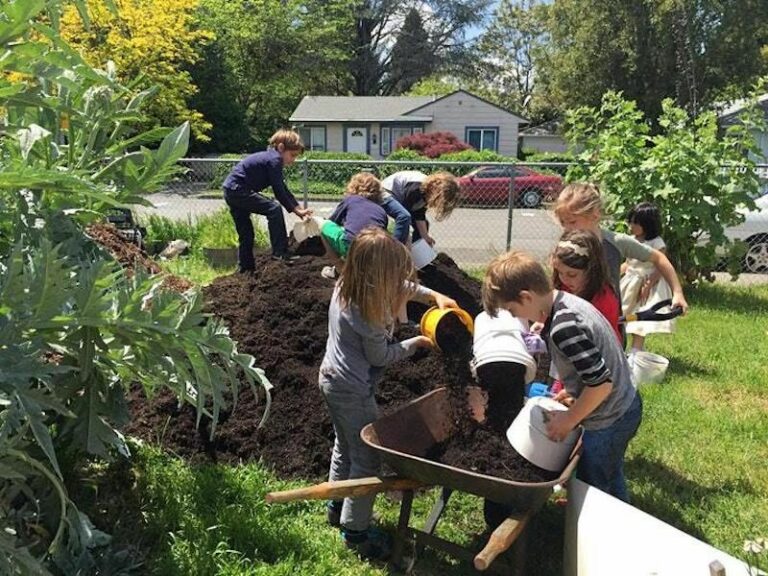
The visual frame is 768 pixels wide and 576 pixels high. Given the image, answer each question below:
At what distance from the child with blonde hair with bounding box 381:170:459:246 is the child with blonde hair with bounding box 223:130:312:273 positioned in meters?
1.13

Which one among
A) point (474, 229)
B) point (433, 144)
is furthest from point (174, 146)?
point (433, 144)

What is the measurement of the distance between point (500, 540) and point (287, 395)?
2035 millimetres

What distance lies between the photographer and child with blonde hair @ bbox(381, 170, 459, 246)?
5289 millimetres

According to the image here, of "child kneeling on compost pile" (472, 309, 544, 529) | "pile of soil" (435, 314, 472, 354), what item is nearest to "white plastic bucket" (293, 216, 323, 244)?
"pile of soil" (435, 314, 472, 354)

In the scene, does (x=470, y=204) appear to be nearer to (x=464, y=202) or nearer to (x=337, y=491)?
(x=464, y=202)

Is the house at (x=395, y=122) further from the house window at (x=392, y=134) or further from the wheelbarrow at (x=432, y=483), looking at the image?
the wheelbarrow at (x=432, y=483)

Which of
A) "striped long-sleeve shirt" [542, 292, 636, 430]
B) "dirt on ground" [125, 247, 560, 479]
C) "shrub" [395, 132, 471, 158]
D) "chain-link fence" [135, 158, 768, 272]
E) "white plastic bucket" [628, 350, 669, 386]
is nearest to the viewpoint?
"striped long-sleeve shirt" [542, 292, 636, 430]

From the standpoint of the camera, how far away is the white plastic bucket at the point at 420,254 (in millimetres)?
5711

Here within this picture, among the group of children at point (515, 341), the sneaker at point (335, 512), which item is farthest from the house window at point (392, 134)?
the sneaker at point (335, 512)

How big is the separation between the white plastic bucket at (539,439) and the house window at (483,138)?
3220 cm

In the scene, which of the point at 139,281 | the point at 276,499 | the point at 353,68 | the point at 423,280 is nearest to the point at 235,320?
the point at 423,280

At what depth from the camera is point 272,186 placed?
6.73 m

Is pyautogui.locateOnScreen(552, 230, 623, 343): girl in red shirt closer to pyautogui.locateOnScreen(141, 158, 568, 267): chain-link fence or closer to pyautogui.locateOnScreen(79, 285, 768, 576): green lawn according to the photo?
pyautogui.locateOnScreen(79, 285, 768, 576): green lawn

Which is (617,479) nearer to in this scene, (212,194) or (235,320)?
(235,320)
